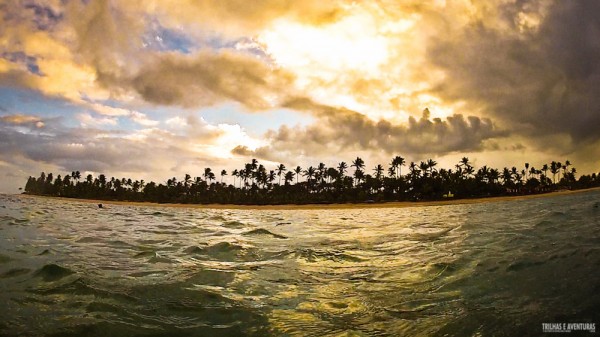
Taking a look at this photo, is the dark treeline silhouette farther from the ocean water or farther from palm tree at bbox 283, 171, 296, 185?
the ocean water

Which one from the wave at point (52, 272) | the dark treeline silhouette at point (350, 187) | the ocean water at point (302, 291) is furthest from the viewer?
the dark treeline silhouette at point (350, 187)

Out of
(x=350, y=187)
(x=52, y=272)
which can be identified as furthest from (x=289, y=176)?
(x=52, y=272)

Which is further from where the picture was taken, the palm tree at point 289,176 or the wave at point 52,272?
the palm tree at point 289,176

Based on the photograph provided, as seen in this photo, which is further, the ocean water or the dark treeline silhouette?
the dark treeline silhouette

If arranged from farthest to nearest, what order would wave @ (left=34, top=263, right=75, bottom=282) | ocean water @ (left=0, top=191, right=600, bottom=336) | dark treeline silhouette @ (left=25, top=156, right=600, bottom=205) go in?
1. dark treeline silhouette @ (left=25, top=156, right=600, bottom=205)
2. wave @ (left=34, top=263, right=75, bottom=282)
3. ocean water @ (left=0, top=191, right=600, bottom=336)

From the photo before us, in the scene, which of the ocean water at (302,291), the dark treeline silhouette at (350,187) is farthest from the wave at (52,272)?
the dark treeline silhouette at (350,187)

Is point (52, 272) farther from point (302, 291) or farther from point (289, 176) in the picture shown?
point (289, 176)

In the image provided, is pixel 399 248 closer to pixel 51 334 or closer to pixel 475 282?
pixel 475 282

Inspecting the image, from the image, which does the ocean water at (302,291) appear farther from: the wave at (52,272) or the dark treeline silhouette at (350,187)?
the dark treeline silhouette at (350,187)

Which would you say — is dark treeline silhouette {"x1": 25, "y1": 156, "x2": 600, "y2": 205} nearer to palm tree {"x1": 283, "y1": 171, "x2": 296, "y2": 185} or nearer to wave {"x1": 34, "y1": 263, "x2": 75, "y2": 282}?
palm tree {"x1": 283, "y1": 171, "x2": 296, "y2": 185}

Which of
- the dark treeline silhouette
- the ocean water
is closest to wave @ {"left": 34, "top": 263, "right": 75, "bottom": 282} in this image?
→ the ocean water

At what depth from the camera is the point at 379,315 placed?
5316 mm

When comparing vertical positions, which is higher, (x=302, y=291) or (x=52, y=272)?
(x=52, y=272)

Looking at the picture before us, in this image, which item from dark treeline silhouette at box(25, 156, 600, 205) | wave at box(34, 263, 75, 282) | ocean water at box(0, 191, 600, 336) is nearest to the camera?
ocean water at box(0, 191, 600, 336)
